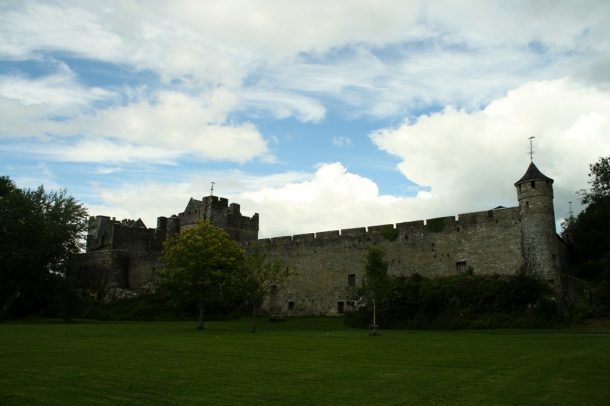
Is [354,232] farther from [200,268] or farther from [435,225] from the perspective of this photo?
[200,268]

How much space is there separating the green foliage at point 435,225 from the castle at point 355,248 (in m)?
0.07

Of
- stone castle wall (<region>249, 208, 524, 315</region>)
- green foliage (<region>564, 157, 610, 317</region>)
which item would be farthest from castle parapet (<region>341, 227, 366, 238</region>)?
green foliage (<region>564, 157, 610, 317</region>)

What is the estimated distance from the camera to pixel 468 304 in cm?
3144

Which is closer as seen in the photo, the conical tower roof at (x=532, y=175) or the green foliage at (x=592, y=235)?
the conical tower roof at (x=532, y=175)

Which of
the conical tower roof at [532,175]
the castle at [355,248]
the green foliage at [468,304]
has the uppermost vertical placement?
the conical tower roof at [532,175]

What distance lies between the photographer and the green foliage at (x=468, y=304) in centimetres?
2923

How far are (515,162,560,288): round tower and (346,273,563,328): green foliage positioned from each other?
990 mm

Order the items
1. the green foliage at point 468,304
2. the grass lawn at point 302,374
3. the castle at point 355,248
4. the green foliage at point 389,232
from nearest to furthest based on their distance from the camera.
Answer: the grass lawn at point 302,374, the green foliage at point 468,304, the castle at point 355,248, the green foliage at point 389,232

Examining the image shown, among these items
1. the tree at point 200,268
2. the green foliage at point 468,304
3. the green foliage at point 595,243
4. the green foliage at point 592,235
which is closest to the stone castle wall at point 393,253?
the green foliage at point 468,304

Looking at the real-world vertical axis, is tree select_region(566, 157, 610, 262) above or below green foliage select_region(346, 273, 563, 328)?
above

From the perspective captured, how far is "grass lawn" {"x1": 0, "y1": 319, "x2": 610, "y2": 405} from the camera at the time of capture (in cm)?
902

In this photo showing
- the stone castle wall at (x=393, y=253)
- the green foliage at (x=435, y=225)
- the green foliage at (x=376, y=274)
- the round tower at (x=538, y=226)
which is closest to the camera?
the green foliage at (x=376, y=274)

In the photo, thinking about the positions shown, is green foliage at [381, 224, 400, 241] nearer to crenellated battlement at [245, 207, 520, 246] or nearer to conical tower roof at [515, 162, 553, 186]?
crenellated battlement at [245, 207, 520, 246]

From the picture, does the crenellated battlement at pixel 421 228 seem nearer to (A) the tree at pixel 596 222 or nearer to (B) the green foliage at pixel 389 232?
(B) the green foliage at pixel 389 232
